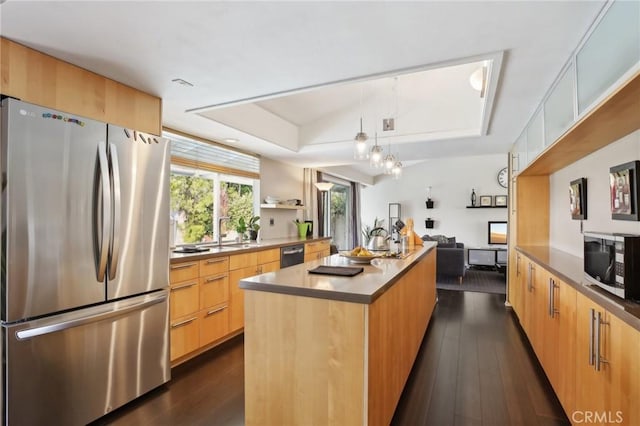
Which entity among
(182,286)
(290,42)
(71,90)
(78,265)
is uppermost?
(290,42)

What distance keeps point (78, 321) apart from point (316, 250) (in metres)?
3.49

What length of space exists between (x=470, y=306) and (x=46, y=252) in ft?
15.5

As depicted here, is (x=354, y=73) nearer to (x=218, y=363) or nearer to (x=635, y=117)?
(x=635, y=117)

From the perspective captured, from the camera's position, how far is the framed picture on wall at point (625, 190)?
179 cm

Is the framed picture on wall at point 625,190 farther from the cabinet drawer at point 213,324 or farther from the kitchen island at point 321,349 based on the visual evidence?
the cabinet drawer at point 213,324

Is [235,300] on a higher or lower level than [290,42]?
lower

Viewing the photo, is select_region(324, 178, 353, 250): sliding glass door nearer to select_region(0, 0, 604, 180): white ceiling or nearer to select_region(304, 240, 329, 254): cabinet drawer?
select_region(304, 240, 329, 254): cabinet drawer

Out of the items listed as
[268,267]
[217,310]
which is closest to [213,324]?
[217,310]

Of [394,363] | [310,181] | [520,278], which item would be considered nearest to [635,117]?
[394,363]

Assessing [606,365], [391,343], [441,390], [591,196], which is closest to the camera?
[606,365]

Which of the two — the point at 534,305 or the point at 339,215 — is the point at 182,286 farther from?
the point at 339,215

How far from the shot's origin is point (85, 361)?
1.97m

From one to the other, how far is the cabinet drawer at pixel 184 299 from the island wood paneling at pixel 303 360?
114 cm

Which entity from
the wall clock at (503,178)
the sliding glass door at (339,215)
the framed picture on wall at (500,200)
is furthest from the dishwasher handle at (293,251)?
the wall clock at (503,178)
